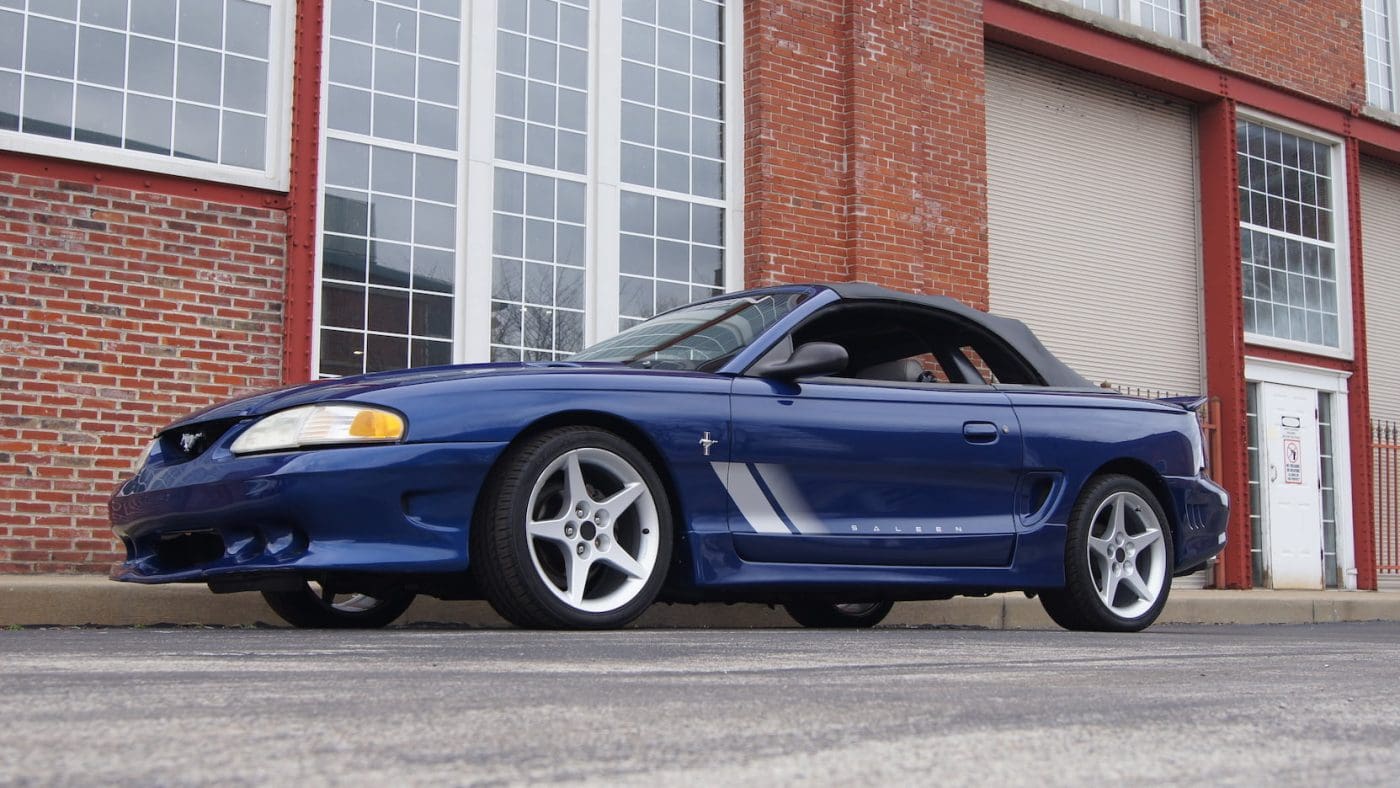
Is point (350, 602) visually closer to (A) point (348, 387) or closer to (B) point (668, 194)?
(A) point (348, 387)

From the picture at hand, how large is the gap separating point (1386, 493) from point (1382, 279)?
2542 mm

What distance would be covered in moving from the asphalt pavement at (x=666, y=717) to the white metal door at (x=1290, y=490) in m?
12.5

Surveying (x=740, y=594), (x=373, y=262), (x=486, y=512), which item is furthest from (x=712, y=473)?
(x=373, y=262)

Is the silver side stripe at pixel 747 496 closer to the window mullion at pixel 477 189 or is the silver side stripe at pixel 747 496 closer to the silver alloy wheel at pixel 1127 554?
the silver alloy wheel at pixel 1127 554

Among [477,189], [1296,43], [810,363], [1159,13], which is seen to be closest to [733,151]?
[477,189]

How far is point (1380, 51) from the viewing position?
61.8 feet

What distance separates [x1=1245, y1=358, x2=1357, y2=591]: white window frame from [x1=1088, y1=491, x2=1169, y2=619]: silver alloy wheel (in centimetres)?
981

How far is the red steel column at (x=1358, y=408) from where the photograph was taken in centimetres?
1720

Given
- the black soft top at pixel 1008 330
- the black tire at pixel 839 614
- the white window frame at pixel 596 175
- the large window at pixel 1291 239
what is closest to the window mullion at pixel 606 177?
the white window frame at pixel 596 175

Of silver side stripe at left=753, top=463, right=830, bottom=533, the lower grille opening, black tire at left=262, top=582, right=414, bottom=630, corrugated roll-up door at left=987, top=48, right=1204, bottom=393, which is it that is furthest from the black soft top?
corrugated roll-up door at left=987, top=48, right=1204, bottom=393

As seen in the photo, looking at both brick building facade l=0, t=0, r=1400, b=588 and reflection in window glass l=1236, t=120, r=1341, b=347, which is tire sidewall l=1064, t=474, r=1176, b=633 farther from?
reflection in window glass l=1236, t=120, r=1341, b=347

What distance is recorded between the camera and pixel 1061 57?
15.1m

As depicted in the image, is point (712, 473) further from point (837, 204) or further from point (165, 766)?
point (837, 204)

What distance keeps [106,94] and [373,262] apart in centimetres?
187
